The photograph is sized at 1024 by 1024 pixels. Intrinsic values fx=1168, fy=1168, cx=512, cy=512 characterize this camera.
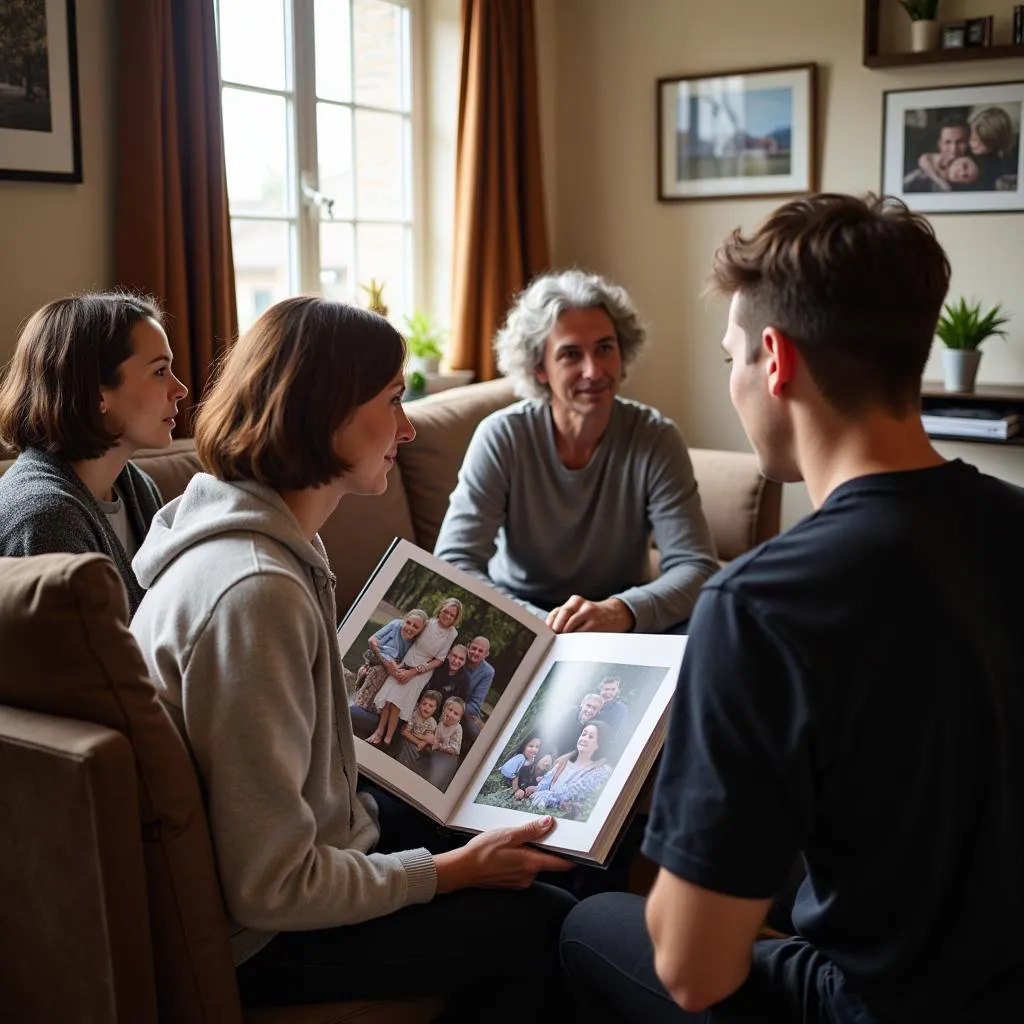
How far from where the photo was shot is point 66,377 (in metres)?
1.72

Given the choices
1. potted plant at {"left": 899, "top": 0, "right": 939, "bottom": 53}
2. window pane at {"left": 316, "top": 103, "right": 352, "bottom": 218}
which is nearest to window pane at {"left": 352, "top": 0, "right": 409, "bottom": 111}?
window pane at {"left": 316, "top": 103, "right": 352, "bottom": 218}

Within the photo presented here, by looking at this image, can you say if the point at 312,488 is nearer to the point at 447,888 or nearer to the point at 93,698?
the point at 93,698

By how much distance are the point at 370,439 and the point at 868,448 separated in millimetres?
600

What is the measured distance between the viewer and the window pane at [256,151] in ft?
10.5

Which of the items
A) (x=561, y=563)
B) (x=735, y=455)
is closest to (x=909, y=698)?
(x=561, y=563)

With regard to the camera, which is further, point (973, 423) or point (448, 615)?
point (973, 423)

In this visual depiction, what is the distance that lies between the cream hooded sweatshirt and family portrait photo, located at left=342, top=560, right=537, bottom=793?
0.18 m

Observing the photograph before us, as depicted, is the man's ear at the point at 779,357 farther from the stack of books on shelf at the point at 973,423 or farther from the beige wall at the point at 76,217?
the stack of books on shelf at the point at 973,423

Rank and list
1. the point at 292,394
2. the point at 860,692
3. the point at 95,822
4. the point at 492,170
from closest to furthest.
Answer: the point at 860,692 → the point at 95,822 → the point at 292,394 → the point at 492,170

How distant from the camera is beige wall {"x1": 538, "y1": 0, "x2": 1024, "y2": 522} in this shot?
146 inches

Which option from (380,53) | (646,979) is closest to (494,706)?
(646,979)

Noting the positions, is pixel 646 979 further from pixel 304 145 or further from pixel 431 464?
pixel 304 145

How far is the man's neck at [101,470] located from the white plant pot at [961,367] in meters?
2.61

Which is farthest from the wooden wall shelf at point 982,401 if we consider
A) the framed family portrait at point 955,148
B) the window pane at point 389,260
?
the window pane at point 389,260
